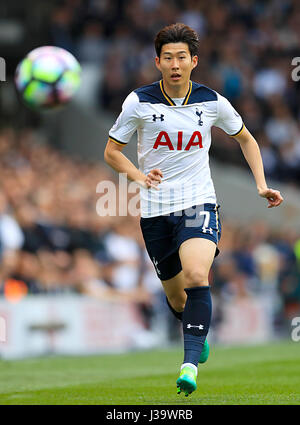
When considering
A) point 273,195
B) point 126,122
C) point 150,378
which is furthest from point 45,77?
point 273,195

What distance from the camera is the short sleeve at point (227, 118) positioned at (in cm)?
751

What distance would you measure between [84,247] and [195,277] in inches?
336

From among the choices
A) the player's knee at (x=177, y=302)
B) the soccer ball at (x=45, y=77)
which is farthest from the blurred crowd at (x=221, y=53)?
the player's knee at (x=177, y=302)

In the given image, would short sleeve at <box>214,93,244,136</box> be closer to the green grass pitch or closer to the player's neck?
the player's neck

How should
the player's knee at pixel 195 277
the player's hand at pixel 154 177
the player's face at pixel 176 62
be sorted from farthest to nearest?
the player's face at pixel 176 62 → the player's knee at pixel 195 277 → the player's hand at pixel 154 177

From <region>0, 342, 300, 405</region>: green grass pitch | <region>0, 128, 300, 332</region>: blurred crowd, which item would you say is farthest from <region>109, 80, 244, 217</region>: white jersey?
<region>0, 128, 300, 332</region>: blurred crowd

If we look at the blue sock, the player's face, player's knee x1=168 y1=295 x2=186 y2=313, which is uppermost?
the player's face

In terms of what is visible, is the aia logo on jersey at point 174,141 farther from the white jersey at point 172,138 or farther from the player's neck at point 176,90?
the player's neck at point 176,90

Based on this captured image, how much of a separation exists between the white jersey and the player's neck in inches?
1.4

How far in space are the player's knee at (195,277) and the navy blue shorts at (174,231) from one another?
331mm

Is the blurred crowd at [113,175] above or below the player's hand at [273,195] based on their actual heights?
above

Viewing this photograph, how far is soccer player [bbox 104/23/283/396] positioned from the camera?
23.1ft
